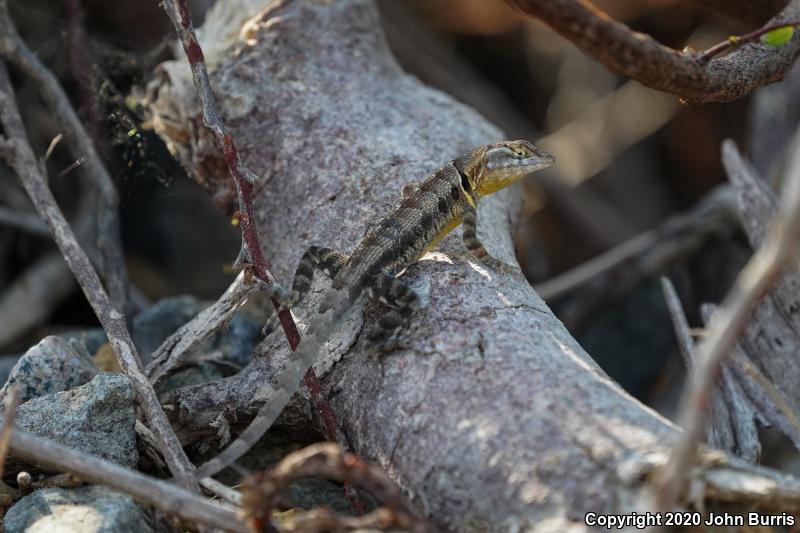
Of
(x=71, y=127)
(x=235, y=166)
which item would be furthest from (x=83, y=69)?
(x=235, y=166)

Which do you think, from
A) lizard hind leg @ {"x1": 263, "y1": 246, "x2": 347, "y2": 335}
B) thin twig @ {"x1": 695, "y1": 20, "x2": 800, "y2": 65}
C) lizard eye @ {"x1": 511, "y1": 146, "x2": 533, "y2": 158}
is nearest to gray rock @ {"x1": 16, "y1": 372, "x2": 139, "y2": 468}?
lizard hind leg @ {"x1": 263, "y1": 246, "x2": 347, "y2": 335}

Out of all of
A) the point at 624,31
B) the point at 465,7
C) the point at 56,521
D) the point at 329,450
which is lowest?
the point at 56,521

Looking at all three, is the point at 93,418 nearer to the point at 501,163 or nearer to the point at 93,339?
the point at 93,339

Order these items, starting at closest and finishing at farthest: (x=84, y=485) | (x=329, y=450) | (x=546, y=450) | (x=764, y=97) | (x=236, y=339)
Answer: (x=329, y=450) < (x=546, y=450) < (x=84, y=485) < (x=236, y=339) < (x=764, y=97)

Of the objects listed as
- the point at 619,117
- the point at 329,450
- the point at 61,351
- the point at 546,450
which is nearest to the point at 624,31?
the point at 546,450

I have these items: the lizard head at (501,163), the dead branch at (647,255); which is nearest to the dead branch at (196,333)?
the lizard head at (501,163)

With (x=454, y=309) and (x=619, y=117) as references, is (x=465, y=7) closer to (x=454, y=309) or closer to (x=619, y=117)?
(x=619, y=117)

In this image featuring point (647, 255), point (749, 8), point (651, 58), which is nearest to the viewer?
point (651, 58)
